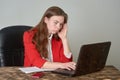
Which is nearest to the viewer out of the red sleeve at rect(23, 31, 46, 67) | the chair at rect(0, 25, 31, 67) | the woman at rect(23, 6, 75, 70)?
the red sleeve at rect(23, 31, 46, 67)

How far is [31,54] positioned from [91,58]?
1.90 feet

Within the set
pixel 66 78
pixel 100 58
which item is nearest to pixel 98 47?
pixel 100 58

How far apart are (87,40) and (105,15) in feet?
1.27

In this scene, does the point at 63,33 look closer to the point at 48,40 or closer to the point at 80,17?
the point at 48,40

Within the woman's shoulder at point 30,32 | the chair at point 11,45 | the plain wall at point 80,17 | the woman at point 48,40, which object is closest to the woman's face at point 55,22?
the woman at point 48,40

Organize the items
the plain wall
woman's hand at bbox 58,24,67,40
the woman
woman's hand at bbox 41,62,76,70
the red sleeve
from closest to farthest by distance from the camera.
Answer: woman's hand at bbox 41,62,76,70
the red sleeve
the woman
woman's hand at bbox 58,24,67,40
the plain wall

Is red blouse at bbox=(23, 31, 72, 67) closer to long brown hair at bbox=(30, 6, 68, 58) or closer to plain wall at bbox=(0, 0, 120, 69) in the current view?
long brown hair at bbox=(30, 6, 68, 58)

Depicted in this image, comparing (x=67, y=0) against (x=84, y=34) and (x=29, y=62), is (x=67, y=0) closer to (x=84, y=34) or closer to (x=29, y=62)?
(x=84, y=34)

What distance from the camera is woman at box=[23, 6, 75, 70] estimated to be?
6.84 feet

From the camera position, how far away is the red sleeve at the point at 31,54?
1.96 meters

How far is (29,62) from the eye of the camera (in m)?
2.21

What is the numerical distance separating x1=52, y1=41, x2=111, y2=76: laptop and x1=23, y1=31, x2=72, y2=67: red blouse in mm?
268

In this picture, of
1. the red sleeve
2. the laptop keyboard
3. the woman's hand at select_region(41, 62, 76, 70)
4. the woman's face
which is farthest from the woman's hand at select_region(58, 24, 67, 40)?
the laptop keyboard

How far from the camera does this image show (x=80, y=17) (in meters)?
3.06
